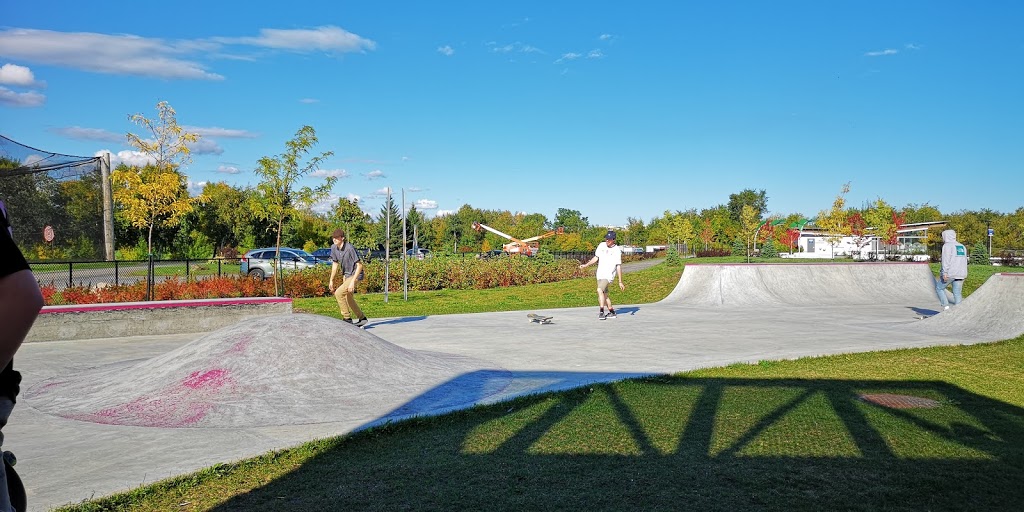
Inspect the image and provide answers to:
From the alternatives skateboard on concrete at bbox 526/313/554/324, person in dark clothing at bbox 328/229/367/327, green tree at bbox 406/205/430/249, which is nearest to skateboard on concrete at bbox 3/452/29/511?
person in dark clothing at bbox 328/229/367/327

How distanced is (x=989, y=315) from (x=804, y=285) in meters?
8.22

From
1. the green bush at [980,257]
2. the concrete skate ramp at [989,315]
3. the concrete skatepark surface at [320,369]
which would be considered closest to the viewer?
the concrete skatepark surface at [320,369]

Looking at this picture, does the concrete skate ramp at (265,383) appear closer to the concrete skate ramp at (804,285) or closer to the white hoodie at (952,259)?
the white hoodie at (952,259)

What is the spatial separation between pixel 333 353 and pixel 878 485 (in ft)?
19.2

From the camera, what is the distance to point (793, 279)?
851 inches

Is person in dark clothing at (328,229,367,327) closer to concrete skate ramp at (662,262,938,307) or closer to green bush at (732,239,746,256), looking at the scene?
concrete skate ramp at (662,262,938,307)

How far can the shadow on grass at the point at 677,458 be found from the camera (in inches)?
166

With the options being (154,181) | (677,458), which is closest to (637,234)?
(154,181)

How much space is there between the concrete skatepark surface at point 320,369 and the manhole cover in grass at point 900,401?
239cm

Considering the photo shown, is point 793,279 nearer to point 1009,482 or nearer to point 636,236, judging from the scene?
point 1009,482

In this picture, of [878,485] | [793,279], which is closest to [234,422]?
[878,485]

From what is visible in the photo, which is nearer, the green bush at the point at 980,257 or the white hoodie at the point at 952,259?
the white hoodie at the point at 952,259

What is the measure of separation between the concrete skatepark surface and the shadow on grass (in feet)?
3.05

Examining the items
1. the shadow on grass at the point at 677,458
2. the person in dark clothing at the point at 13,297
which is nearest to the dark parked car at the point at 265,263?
the shadow on grass at the point at 677,458
